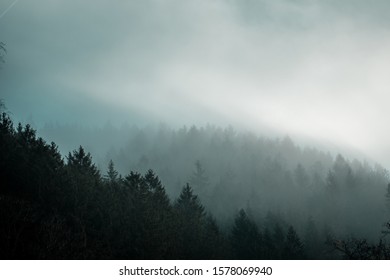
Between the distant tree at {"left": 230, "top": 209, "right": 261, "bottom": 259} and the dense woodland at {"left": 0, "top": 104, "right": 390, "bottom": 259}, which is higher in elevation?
the dense woodland at {"left": 0, "top": 104, "right": 390, "bottom": 259}

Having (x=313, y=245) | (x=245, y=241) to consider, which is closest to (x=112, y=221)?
(x=245, y=241)

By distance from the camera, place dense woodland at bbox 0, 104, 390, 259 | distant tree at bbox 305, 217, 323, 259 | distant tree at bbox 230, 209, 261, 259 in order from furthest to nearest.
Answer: distant tree at bbox 305, 217, 323, 259
distant tree at bbox 230, 209, 261, 259
dense woodland at bbox 0, 104, 390, 259

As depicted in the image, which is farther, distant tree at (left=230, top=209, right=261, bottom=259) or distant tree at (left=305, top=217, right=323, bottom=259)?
distant tree at (left=305, top=217, right=323, bottom=259)

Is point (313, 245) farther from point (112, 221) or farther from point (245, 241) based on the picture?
point (112, 221)

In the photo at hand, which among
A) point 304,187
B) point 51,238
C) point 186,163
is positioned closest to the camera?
point 51,238

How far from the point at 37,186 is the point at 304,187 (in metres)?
130

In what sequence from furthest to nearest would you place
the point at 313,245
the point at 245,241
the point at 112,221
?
the point at 313,245, the point at 245,241, the point at 112,221

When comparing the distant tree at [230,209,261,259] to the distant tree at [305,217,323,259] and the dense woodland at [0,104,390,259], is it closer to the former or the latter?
the dense woodland at [0,104,390,259]

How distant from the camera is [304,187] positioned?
141875 mm

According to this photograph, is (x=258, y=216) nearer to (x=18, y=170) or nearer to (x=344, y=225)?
(x=344, y=225)

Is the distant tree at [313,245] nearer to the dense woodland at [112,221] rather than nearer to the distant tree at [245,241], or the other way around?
the dense woodland at [112,221]

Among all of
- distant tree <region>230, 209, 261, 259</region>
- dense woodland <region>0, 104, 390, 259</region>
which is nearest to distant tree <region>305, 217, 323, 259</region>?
dense woodland <region>0, 104, 390, 259</region>

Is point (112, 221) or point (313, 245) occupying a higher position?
point (112, 221)
